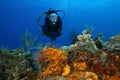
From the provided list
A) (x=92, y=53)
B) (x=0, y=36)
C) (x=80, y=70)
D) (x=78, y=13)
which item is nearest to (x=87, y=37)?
(x=92, y=53)

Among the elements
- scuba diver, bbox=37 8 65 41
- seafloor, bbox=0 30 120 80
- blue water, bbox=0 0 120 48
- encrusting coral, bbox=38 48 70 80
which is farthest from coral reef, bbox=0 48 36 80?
blue water, bbox=0 0 120 48

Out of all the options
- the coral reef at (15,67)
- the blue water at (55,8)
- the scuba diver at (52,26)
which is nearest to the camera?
the coral reef at (15,67)

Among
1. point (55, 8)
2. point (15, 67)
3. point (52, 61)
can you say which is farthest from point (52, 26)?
point (55, 8)

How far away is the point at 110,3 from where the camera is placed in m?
68.9

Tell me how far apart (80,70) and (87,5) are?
6812 cm

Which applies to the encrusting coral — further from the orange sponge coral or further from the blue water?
the blue water

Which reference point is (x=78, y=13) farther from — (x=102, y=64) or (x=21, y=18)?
(x=102, y=64)

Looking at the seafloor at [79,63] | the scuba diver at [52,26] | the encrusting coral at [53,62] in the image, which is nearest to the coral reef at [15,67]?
the seafloor at [79,63]

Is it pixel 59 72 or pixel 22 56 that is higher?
pixel 22 56

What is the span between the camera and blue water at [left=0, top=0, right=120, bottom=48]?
6951 centimetres

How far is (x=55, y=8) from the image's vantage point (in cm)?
7369

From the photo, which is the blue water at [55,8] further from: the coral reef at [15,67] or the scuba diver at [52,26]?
the coral reef at [15,67]

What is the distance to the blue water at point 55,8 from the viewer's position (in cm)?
6951

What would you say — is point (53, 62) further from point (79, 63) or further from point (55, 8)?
point (55, 8)
